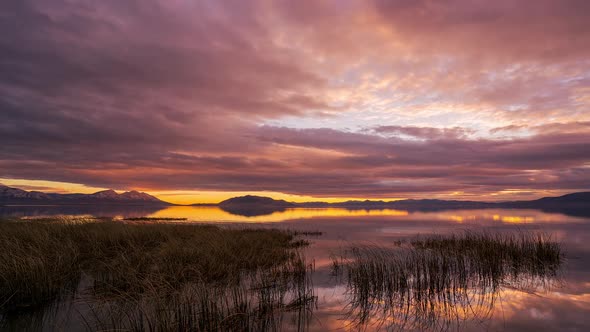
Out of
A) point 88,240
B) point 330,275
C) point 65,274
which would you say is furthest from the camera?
point 88,240

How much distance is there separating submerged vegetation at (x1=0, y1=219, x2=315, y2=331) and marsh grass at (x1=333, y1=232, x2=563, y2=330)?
7.55 ft

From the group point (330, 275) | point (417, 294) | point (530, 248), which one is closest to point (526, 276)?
point (530, 248)

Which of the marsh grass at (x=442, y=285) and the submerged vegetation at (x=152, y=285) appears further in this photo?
the marsh grass at (x=442, y=285)

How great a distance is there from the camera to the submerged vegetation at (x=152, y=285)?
26.5ft

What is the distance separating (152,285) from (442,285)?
429 inches

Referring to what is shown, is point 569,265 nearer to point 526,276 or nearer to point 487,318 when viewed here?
point 526,276

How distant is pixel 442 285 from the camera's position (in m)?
13.0

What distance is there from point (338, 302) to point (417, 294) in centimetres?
313

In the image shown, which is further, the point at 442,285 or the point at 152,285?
the point at 442,285

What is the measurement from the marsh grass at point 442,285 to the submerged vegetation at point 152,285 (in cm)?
230

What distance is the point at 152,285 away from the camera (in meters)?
9.44

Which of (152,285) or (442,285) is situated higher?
(152,285)

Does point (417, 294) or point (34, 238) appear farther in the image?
point (34, 238)

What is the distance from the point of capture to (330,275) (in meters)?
16.1
